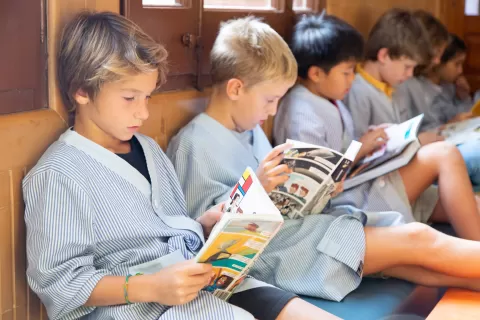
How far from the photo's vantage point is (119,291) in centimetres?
130

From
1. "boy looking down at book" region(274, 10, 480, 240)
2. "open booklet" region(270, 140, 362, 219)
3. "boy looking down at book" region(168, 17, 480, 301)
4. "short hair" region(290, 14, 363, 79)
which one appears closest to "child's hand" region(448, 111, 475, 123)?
"boy looking down at book" region(274, 10, 480, 240)

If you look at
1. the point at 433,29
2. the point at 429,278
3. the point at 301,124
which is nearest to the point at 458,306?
the point at 429,278

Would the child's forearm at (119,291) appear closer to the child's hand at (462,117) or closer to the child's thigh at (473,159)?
the child's thigh at (473,159)

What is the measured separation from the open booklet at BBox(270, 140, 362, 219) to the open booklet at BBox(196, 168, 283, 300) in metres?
0.31

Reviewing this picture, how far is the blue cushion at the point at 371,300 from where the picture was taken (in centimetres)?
162

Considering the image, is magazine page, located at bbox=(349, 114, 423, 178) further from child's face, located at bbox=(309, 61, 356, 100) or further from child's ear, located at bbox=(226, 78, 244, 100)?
child's ear, located at bbox=(226, 78, 244, 100)

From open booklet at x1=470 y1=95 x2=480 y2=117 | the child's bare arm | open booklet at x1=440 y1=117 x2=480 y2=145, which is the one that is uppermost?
the child's bare arm

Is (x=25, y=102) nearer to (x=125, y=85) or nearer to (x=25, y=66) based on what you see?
(x=25, y=66)

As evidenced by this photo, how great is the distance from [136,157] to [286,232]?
0.46m

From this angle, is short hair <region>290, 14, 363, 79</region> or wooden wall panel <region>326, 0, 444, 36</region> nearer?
short hair <region>290, 14, 363, 79</region>

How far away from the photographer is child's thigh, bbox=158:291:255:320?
4.29 feet

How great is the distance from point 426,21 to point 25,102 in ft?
6.81

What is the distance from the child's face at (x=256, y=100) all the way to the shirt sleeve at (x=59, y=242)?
638 mm

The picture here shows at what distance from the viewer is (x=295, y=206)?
181 cm
